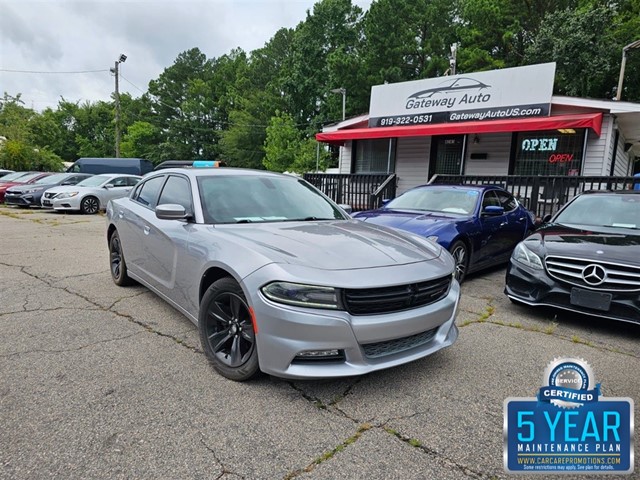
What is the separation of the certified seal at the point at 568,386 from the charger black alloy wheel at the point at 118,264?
14.2ft

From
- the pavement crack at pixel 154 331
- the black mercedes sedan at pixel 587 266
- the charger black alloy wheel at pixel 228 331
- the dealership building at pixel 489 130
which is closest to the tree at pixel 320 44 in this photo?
the dealership building at pixel 489 130

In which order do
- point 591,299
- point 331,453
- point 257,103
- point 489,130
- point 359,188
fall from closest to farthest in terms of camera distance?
1. point 331,453
2. point 591,299
3. point 489,130
4. point 359,188
5. point 257,103

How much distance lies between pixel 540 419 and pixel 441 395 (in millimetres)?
577

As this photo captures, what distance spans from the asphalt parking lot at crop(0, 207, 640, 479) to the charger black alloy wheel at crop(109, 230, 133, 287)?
67cm

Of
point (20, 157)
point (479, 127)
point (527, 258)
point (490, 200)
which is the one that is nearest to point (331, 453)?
point (527, 258)

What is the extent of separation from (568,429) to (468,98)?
452 inches

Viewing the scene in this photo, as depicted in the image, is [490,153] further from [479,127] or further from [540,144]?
[479,127]

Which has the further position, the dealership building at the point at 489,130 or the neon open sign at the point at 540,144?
the neon open sign at the point at 540,144

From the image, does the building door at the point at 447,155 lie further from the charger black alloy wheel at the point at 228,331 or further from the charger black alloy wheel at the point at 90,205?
the charger black alloy wheel at the point at 228,331

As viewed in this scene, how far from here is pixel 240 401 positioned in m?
2.47

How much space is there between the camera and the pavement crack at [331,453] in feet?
6.20

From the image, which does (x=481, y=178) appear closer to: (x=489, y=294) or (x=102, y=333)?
(x=489, y=294)

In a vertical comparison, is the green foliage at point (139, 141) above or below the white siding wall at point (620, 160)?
above

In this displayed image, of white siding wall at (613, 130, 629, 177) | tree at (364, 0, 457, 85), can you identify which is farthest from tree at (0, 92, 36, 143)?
white siding wall at (613, 130, 629, 177)
